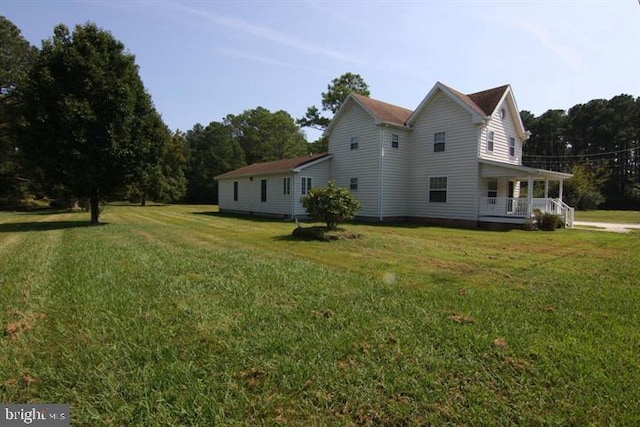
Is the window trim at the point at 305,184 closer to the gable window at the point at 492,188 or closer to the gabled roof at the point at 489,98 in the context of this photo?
the gable window at the point at 492,188

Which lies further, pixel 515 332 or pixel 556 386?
pixel 515 332

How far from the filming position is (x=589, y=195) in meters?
36.9

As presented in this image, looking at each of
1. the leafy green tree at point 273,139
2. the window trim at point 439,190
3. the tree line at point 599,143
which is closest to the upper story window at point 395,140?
the window trim at point 439,190

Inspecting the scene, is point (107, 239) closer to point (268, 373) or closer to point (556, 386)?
point (268, 373)

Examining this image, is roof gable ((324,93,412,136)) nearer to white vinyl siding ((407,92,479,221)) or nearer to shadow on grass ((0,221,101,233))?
white vinyl siding ((407,92,479,221))

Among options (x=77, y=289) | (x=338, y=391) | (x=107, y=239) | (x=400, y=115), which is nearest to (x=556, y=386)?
(x=338, y=391)

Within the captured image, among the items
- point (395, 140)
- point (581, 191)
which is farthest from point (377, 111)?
point (581, 191)

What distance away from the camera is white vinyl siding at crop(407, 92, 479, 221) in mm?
17859

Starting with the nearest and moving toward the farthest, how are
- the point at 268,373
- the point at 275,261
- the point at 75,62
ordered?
the point at 268,373 → the point at 275,261 → the point at 75,62

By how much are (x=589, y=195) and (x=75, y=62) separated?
44324mm

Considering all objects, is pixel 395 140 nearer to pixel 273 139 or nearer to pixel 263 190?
pixel 263 190

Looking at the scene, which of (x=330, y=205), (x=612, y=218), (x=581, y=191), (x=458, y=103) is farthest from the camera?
(x=581, y=191)

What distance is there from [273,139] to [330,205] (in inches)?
1685

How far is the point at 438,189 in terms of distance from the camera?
63.7 feet
